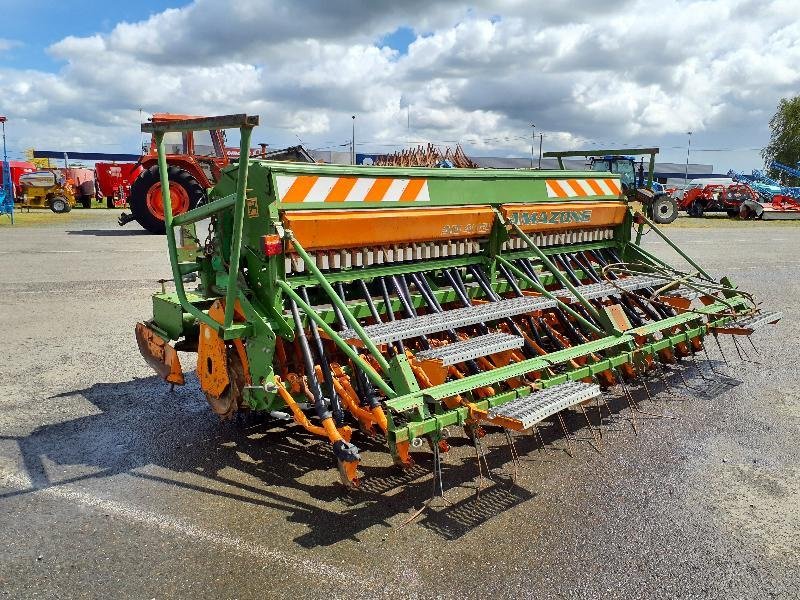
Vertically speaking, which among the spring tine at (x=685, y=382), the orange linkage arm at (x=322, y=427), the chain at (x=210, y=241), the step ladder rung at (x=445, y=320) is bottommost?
the spring tine at (x=685, y=382)

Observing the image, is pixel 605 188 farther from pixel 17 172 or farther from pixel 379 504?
pixel 17 172

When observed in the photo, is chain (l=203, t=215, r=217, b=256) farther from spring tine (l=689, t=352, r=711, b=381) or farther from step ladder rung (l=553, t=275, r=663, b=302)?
spring tine (l=689, t=352, r=711, b=381)

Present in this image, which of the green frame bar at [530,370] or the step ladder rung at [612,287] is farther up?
the step ladder rung at [612,287]

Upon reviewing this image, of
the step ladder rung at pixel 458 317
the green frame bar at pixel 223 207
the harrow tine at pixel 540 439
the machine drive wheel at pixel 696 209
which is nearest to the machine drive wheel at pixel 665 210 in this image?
the machine drive wheel at pixel 696 209

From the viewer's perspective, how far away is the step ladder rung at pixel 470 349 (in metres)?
3.39

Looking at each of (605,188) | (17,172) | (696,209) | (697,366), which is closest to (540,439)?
(697,366)

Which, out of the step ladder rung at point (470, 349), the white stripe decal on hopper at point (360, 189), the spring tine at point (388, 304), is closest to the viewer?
the step ladder rung at point (470, 349)

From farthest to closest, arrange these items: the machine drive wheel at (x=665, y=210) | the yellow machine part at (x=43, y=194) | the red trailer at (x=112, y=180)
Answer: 1. the red trailer at (x=112, y=180)
2. the yellow machine part at (x=43, y=194)
3. the machine drive wheel at (x=665, y=210)

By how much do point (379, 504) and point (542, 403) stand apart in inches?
39.1

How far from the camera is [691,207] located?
27.3 meters

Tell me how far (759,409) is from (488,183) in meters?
2.61

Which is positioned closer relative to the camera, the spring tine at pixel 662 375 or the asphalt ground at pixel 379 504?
the asphalt ground at pixel 379 504

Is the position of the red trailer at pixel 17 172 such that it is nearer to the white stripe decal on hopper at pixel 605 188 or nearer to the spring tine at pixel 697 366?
the white stripe decal on hopper at pixel 605 188

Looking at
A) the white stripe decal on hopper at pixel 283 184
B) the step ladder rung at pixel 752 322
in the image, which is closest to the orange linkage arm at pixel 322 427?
the white stripe decal on hopper at pixel 283 184
